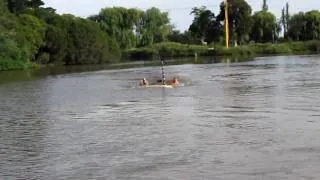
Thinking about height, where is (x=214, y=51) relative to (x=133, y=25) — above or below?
below

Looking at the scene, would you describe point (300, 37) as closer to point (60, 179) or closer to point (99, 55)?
point (99, 55)

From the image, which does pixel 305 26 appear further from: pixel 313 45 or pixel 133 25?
pixel 133 25

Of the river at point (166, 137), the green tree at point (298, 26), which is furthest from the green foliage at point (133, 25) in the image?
the river at point (166, 137)

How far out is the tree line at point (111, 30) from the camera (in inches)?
3807

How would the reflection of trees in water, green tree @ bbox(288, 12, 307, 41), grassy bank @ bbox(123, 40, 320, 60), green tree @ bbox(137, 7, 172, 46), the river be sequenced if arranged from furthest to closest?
green tree @ bbox(288, 12, 307, 41)
green tree @ bbox(137, 7, 172, 46)
grassy bank @ bbox(123, 40, 320, 60)
the reflection of trees in water
the river

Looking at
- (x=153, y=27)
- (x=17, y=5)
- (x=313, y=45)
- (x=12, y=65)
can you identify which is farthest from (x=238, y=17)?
(x=12, y=65)

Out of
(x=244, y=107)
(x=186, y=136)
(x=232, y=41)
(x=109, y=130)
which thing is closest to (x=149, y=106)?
(x=244, y=107)

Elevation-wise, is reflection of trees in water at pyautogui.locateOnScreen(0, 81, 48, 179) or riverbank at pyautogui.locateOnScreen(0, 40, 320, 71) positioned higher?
reflection of trees in water at pyautogui.locateOnScreen(0, 81, 48, 179)

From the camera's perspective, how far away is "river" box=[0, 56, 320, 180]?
15.2 metres

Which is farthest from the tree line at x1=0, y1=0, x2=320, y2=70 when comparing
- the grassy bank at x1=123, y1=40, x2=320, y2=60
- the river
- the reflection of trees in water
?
the river

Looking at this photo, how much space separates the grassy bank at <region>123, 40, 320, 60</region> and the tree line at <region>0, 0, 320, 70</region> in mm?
3610

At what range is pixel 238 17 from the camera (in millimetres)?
145000

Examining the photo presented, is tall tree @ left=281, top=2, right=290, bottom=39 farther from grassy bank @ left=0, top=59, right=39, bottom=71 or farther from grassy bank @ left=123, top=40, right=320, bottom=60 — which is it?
grassy bank @ left=0, top=59, right=39, bottom=71

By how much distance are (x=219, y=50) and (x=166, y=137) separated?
11538cm
